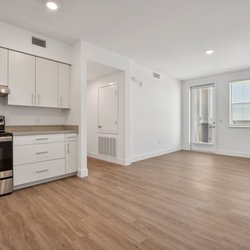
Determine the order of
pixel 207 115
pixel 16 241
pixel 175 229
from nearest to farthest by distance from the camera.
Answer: pixel 16 241
pixel 175 229
pixel 207 115

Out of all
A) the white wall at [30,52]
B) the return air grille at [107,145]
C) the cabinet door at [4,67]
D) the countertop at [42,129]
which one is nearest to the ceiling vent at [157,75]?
the return air grille at [107,145]

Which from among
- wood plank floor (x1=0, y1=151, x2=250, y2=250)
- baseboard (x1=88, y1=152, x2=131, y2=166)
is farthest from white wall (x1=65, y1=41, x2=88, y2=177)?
baseboard (x1=88, y1=152, x2=131, y2=166)

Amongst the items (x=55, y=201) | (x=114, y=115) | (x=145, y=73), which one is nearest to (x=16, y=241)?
(x=55, y=201)

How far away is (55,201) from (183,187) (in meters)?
2.07

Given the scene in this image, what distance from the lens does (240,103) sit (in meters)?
5.51

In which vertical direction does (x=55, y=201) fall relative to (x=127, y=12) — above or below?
below

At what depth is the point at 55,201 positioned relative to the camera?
246 cm

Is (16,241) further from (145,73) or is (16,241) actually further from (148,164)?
(145,73)

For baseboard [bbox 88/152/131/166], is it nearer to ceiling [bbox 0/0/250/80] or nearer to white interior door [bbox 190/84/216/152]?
ceiling [bbox 0/0/250/80]

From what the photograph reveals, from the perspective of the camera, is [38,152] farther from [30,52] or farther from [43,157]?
[30,52]

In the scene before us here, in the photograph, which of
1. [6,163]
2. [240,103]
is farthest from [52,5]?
[240,103]

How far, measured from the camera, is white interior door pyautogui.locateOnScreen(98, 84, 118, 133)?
15.2 feet

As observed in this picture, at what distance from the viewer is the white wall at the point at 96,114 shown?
4.44m

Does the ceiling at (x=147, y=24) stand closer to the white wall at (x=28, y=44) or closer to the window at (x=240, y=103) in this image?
the white wall at (x=28, y=44)
